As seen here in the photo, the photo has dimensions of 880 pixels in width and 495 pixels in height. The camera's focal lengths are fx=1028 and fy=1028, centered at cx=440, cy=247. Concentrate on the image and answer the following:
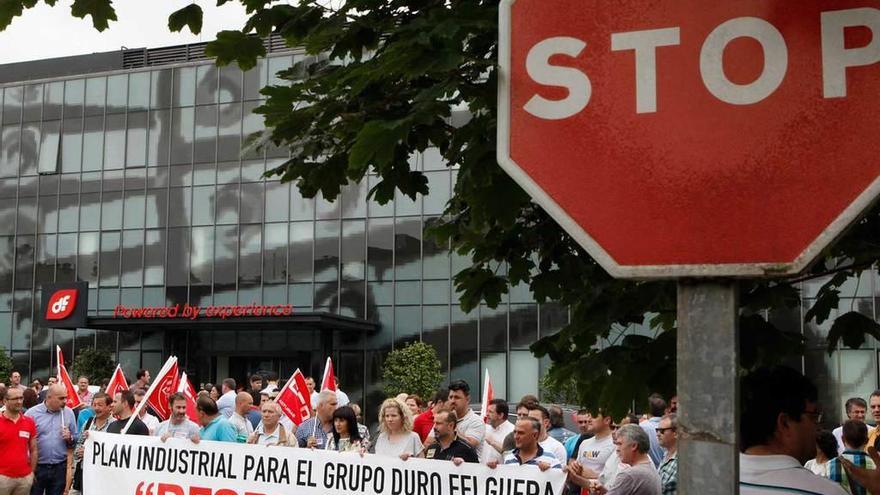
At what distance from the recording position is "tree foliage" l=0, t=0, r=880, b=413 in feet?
8.57

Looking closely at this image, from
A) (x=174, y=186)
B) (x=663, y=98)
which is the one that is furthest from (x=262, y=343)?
(x=663, y=98)

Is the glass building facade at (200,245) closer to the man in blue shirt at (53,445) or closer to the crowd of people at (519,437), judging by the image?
the crowd of people at (519,437)

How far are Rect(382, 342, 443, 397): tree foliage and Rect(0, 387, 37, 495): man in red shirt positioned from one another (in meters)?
20.0

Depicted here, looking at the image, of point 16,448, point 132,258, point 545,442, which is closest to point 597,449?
point 545,442

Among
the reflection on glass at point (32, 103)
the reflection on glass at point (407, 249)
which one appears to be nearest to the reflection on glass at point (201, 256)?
the reflection on glass at point (407, 249)

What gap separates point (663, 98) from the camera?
1.45 m

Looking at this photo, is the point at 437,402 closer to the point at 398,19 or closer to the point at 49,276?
the point at 398,19

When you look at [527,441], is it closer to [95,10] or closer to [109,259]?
[95,10]

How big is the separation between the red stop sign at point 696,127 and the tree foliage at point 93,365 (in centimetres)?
3545

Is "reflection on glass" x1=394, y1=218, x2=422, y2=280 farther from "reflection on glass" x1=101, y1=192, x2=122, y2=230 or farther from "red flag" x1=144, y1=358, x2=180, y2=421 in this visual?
"red flag" x1=144, y1=358, x2=180, y2=421

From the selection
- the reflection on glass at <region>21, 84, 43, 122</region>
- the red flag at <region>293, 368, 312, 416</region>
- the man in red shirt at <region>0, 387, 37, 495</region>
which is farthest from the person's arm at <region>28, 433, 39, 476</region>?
the reflection on glass at <region>21, 84, 43, 122</region>

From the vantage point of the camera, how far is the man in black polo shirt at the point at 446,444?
866 cm

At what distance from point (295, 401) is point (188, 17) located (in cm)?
1101

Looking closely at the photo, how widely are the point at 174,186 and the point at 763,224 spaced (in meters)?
36.7
